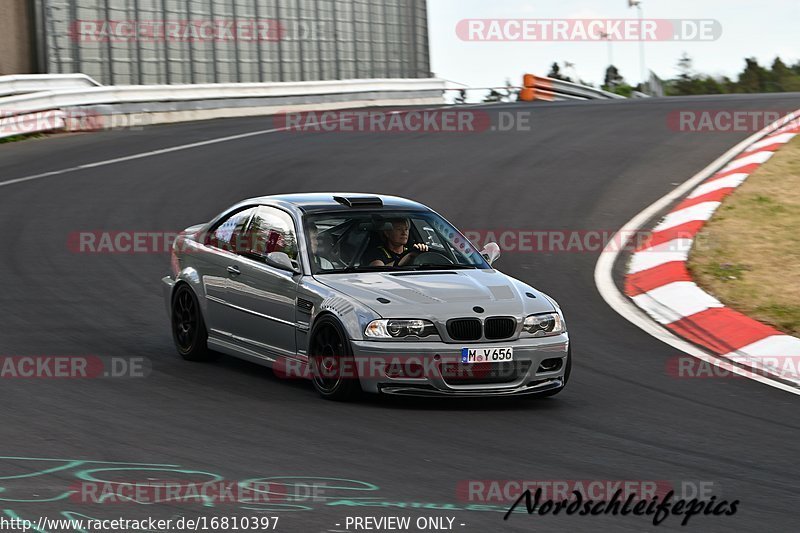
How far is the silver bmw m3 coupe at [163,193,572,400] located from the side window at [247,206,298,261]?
0.01 meters

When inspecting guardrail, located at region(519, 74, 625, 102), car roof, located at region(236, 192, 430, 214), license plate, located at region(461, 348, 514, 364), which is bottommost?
license plate, located at region(461, 348, 514, 364)

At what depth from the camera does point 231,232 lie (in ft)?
32.8

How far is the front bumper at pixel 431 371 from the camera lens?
8.09 meters

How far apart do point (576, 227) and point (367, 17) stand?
27.8 m

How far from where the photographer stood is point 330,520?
5.58 m

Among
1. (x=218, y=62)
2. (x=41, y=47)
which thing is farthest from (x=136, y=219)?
(x=218, y=62)

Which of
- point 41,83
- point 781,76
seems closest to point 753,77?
point 781,76

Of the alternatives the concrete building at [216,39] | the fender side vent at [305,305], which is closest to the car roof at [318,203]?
the fender side vent at [305,305]

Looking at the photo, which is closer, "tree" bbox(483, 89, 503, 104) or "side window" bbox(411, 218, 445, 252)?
"side window" bbox(411, 218, 445, 252)

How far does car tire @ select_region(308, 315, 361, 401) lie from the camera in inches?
323

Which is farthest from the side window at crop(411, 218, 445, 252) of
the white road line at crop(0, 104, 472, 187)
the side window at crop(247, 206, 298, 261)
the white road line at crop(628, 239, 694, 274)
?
the white road line at crop(0, 104, 472, 187)

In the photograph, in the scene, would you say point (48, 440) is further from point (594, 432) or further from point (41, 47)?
point (41, 47)

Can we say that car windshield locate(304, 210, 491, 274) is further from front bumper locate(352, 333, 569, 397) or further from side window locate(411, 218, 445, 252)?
front bumper locate(352, 333, 569, 397)

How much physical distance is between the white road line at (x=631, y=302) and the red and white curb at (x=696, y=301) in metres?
0.10
